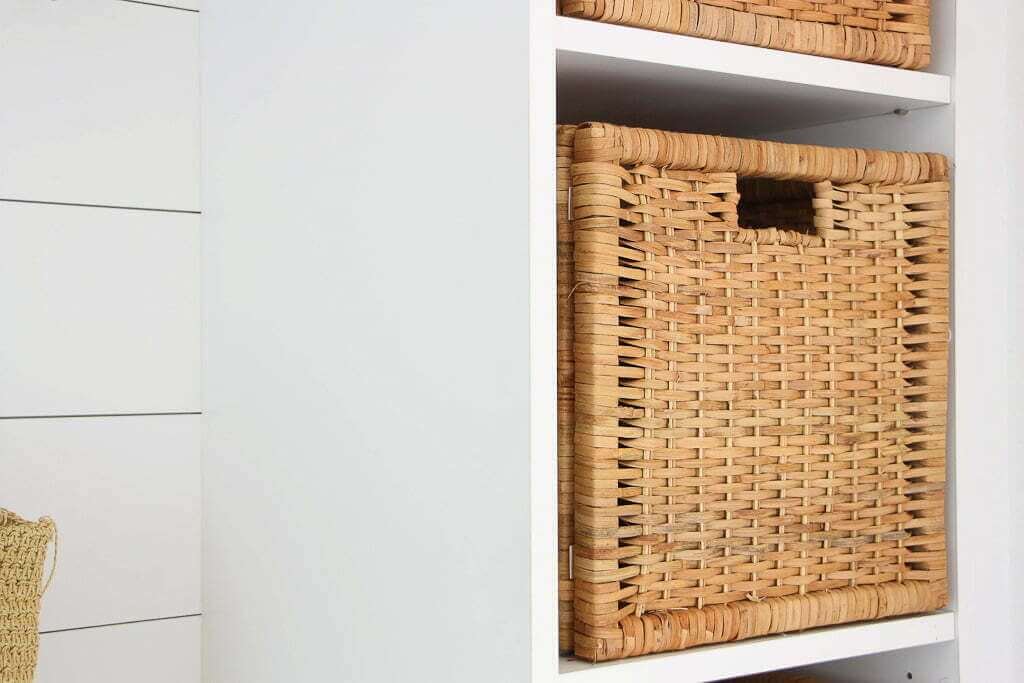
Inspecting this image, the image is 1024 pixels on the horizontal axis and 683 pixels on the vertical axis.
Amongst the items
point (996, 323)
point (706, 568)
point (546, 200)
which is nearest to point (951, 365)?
point (996, 323)

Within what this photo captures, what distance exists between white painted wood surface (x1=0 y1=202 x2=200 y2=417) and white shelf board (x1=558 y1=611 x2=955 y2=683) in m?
0.60

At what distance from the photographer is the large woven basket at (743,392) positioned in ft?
2.77

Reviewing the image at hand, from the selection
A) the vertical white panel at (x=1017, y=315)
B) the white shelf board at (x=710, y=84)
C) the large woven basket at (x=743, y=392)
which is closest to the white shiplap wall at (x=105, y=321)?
the white shelf board at (x=710, y=84)

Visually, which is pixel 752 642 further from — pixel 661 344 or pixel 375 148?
pixel 375 148

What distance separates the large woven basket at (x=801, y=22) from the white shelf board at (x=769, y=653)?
47 cm

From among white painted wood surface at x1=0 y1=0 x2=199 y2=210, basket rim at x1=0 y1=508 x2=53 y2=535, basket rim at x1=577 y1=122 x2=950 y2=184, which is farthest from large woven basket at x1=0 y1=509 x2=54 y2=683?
basket rim at x1=577 y1=122 x2=950 y2=184

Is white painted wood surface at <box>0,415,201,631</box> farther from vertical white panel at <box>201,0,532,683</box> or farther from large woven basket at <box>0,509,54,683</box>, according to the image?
large woven basket at <box>0,509,54,683</box>

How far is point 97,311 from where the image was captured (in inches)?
46.7

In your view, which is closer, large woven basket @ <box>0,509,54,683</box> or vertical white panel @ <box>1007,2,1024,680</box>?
large woven basket @ <box>0,509,54,683</box>

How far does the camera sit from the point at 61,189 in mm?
1166

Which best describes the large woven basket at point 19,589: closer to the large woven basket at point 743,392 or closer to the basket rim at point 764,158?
the large woven basket at point 743,392

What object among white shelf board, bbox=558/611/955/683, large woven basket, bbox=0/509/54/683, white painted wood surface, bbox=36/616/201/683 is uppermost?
large woven basket, bbox=0/509/54/683

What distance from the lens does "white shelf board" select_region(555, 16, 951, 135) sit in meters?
0.86

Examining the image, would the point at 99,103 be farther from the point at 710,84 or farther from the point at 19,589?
the point at 710,84
